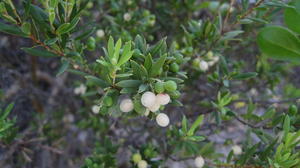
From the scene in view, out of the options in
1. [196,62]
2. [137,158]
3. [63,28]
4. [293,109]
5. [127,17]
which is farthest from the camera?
[127,17]

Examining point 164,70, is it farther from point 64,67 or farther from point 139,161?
point 139,161

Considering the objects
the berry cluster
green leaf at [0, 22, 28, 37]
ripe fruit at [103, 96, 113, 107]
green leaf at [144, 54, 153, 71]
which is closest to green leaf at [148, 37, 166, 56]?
the berry cluster

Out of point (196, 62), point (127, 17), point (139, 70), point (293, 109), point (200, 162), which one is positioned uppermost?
point (127, 17)

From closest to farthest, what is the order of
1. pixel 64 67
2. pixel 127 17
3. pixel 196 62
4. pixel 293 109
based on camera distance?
pixel 64 67
pixel 293 109
pixel 196 62
pixel 127 17

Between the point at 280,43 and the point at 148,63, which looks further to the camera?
the point at 280,43

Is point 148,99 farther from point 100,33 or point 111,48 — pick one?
point 100,33

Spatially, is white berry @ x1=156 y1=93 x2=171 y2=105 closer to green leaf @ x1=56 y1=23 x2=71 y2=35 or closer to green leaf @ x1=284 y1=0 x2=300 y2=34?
green leaf @ x1=56 y1=23 x2=71 y2=35

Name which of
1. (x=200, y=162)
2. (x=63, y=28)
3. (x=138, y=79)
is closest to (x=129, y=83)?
(x=138, y=79)

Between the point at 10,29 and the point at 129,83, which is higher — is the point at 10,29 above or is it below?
above
